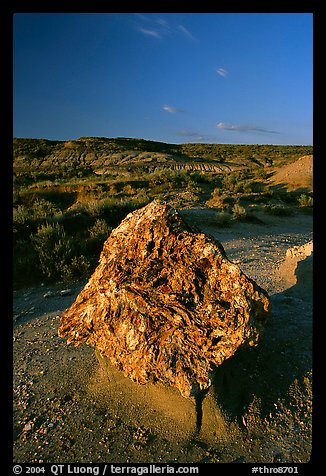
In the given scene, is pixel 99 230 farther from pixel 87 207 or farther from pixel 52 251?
pixel 87 207

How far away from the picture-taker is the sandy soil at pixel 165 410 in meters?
2.59

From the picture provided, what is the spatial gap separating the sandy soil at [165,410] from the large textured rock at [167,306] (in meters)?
0.46

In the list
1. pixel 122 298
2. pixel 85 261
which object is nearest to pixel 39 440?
pixel 122 298

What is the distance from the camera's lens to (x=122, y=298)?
2.69m

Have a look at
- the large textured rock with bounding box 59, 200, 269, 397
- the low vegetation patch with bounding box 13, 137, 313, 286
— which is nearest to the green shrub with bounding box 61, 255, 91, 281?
the low vegetation patch with bounding box 13, 137, 313, 286

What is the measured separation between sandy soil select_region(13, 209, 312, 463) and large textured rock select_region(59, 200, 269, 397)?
0.46 meters

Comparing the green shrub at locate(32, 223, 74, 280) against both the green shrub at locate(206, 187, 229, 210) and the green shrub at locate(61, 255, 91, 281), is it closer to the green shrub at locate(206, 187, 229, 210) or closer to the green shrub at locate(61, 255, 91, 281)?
the green shrub at locate(61, 255, 91, 281)

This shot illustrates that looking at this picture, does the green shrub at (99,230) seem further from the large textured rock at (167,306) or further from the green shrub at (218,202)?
the green shrub at (218,202)

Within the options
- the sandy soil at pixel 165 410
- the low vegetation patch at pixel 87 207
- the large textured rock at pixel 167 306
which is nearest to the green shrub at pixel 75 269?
the low vegetation patch at pixel 87 207

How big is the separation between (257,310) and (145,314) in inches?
35.8

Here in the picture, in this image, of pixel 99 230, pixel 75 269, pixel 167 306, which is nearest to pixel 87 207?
pixel 99 230

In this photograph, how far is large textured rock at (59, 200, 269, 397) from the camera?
8.10 ft
